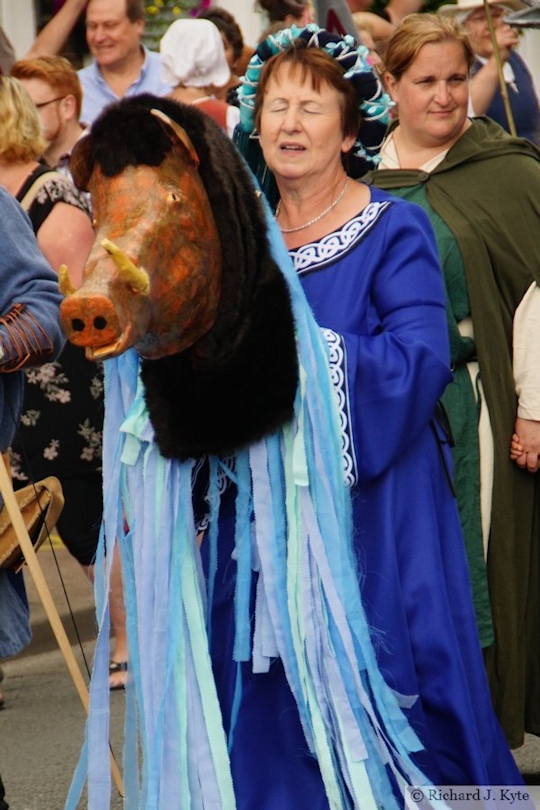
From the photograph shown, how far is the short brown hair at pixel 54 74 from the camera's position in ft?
21.9

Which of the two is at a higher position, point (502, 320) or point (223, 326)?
point (223, 326)

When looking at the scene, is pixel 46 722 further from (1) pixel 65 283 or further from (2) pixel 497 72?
(1) pixel 65 283

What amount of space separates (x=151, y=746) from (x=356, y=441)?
0.72m

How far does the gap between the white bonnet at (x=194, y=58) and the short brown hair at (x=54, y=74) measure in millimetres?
509

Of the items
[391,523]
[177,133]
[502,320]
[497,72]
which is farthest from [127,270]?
[497,72]

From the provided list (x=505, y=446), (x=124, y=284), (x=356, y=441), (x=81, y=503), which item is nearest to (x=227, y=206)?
(x=124, y=284)

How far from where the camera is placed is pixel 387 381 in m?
3.18

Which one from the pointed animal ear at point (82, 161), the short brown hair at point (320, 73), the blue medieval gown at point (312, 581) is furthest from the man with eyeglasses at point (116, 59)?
the pointed animal ear at point (82, 161)

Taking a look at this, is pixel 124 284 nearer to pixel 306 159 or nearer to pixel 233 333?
pixel 233 333

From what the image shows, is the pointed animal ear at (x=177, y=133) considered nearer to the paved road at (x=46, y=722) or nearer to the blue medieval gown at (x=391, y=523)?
the blue medieval gown at (x=391, y=523)

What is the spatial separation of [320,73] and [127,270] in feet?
3.30

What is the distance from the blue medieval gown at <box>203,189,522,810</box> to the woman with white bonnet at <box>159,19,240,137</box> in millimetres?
3737

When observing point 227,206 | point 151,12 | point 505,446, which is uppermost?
point 151,12

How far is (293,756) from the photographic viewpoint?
322 centimetres
